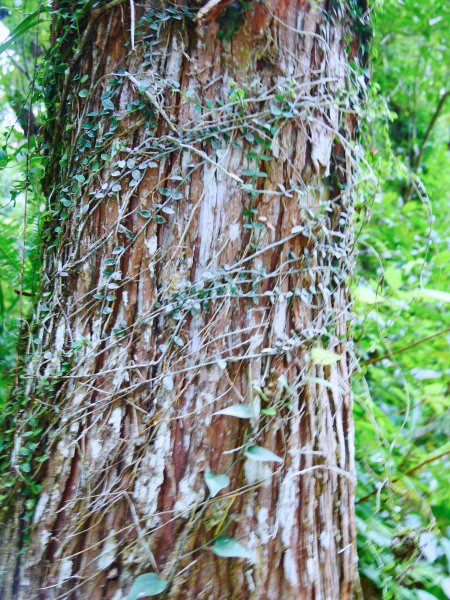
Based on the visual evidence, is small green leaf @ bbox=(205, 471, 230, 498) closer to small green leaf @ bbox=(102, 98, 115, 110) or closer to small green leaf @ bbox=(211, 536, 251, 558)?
small green leaf @ bbox=(211, 536, 251, 558)

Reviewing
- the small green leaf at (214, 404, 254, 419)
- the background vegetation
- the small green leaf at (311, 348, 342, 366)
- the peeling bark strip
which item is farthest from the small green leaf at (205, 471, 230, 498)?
the background vegetation

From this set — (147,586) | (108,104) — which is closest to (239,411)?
(147,586)

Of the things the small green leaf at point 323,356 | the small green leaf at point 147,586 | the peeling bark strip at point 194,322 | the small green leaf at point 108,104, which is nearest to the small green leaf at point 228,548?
the peeling bark strip at point 194,322

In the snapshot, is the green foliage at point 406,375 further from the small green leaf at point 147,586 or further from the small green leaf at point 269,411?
the small green leaf at point 147,586

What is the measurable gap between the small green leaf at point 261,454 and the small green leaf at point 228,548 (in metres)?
0.19

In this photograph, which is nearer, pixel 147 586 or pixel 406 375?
pixel 147 586

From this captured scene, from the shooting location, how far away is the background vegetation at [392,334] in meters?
1.32

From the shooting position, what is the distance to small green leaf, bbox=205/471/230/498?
98 centimetres

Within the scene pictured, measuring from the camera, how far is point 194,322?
107 cm

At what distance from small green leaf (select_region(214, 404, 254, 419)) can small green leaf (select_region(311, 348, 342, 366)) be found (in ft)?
0.69

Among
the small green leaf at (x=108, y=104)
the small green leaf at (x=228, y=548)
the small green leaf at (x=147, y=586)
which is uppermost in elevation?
the small green leaf at (x=108, y=104)

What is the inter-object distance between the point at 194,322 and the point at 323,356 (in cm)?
33

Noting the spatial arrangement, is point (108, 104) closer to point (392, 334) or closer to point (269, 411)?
point (269, 411)

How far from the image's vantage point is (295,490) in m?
1.09
